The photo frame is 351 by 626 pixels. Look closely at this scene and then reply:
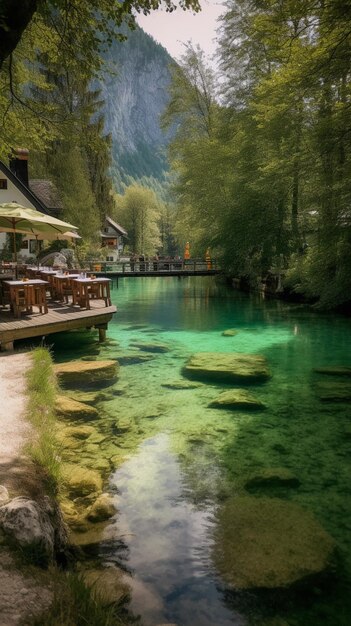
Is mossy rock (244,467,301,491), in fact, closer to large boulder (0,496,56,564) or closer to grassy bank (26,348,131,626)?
grassy bank (26,348,131,626)

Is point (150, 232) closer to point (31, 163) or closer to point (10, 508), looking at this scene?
point (31, 163)

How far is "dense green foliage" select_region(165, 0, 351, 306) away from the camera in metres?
11.7

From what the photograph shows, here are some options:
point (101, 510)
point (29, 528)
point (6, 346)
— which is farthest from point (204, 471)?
point (6, 346)

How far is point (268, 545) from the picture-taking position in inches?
159

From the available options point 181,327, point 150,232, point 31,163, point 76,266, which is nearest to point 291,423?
point 181,327

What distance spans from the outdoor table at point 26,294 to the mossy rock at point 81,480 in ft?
22.7

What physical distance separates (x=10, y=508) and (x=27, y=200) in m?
31.1

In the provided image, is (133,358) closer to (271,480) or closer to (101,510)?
(271,480)

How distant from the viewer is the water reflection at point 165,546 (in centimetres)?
343

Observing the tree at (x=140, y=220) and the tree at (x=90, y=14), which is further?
the tree at (x=140, y=220)

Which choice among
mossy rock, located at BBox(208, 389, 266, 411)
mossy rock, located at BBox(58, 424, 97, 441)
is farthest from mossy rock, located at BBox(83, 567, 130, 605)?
mossy rock, located at BBox(208, 389, 266, 411)

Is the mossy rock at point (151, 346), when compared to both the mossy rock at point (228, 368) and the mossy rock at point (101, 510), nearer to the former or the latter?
the mossy rock at point (228, 368)

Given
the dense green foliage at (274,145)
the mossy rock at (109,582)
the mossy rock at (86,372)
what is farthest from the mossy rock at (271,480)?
the dense green foliage at (274,145)

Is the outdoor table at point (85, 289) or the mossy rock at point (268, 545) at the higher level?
the outdoor table at point (85, 289)
